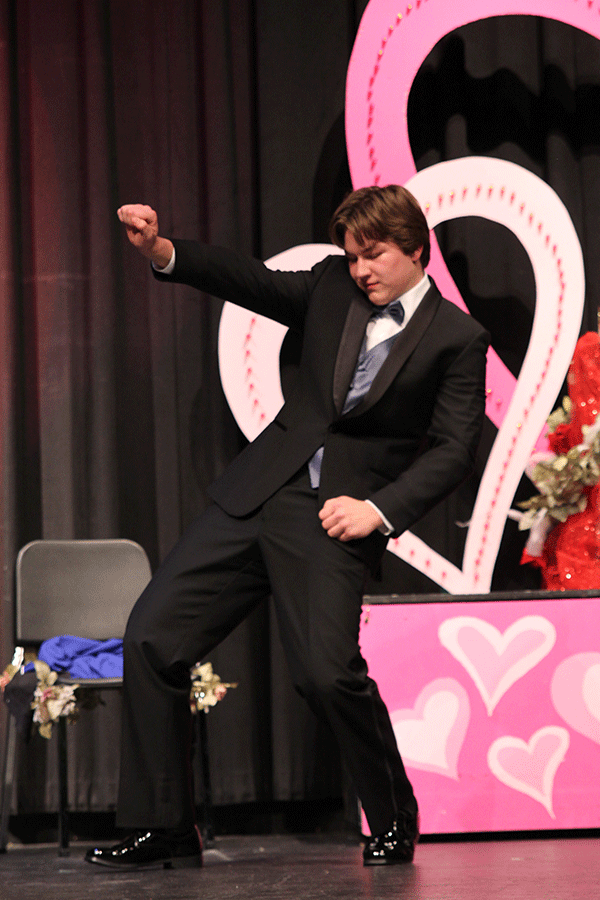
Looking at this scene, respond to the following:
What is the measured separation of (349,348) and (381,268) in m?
0.19

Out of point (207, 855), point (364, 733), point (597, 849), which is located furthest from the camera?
point (207, 855)

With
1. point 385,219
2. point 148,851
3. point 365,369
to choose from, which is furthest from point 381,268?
point 148,851

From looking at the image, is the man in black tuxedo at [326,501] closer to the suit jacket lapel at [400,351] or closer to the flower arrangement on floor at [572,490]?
the suit jacket lapel at [400,351]

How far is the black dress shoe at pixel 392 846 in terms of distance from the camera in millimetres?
2123

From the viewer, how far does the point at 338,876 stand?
6.79ft

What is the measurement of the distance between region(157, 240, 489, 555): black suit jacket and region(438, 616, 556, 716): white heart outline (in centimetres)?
65

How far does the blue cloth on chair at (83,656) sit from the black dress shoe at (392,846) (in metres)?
1.00

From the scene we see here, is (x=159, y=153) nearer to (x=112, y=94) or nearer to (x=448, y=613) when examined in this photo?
(x=112, y=94)

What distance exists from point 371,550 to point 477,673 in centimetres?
73

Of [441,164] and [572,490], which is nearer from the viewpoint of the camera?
[572,490]

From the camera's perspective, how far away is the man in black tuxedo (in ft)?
6.91

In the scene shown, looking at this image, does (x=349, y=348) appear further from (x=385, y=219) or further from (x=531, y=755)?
(x=531, y=755)

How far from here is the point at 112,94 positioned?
339 cm

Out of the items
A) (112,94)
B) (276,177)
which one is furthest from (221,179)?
(112,94)
